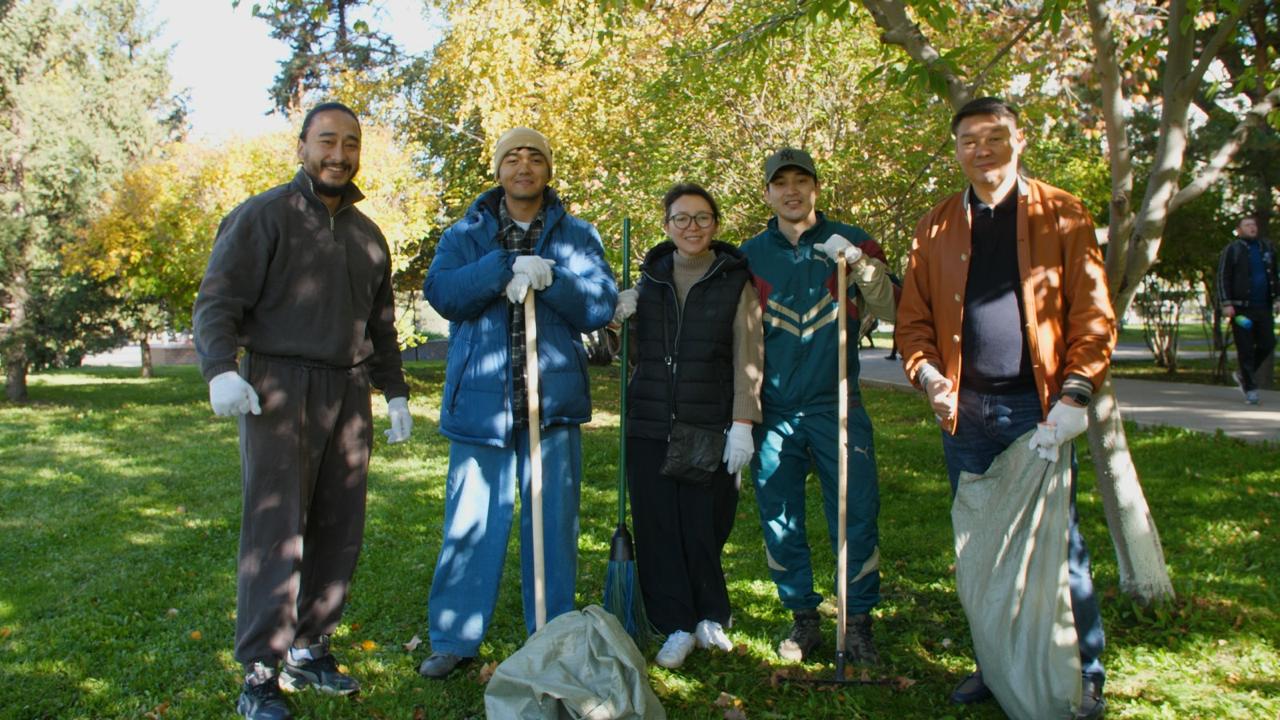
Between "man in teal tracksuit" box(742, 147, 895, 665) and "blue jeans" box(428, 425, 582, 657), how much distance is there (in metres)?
0.81

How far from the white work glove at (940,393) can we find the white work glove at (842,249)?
0.52 m

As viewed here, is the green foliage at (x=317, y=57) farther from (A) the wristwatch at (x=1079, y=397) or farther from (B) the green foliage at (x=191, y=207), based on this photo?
(A) the wristwatch at (x=1079, y=397)

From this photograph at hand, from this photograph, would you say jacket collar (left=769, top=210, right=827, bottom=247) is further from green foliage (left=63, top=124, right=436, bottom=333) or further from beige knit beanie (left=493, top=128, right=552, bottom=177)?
green foliage (left=63, top=124, right=436, bottom=333)

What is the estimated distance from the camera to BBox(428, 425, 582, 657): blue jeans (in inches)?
147

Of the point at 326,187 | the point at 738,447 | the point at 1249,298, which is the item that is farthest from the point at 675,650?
the point at 1249,298

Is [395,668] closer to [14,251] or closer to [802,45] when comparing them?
[802,45]

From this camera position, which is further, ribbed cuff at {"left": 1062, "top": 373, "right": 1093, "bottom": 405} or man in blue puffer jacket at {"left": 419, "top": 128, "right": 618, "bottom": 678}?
man in blue puffer jacket at {"left": 419, "top": 128, "right": 618, "bottom": 678}

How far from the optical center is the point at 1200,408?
32.1 ft

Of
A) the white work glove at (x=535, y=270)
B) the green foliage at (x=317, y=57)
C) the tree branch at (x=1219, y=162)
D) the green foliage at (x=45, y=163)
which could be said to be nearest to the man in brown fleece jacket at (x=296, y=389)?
the white work glove at (x=535, y=270)

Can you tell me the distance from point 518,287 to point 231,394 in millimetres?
1042

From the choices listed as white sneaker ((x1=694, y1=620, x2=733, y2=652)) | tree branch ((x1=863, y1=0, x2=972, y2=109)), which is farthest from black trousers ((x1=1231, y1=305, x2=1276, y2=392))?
white sneaker ((x1=694, y1=620, x2=733, y2=652))

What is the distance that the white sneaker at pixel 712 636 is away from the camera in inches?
157

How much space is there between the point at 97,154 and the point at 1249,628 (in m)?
17.7

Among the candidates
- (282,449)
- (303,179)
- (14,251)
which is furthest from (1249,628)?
(14,251)
